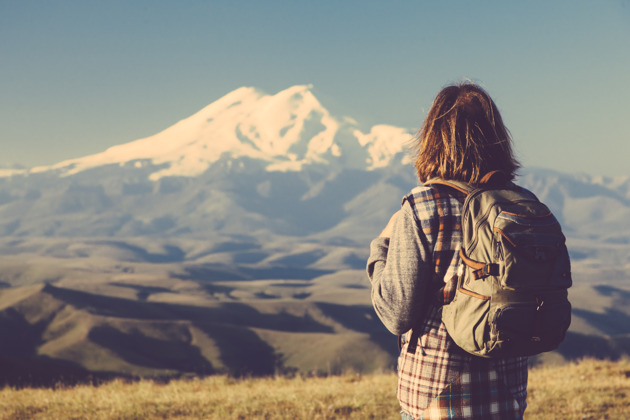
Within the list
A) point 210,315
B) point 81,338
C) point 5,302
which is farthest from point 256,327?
point 5,302

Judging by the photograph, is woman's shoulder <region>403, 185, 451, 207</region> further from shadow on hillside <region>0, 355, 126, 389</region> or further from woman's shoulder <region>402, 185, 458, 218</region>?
shadow on hillside <region>0, 355, 126, 389</region>

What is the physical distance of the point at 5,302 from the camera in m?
144

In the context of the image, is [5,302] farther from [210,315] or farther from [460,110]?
[460,110]

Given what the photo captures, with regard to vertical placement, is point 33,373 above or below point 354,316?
above

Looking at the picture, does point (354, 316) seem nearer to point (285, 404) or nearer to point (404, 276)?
point (285, 404)

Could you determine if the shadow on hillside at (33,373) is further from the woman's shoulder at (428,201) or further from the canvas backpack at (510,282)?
the canvas backpack at (510,282)

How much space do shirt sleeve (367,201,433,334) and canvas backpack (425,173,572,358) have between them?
20 cm

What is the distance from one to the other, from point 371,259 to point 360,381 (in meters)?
9.98

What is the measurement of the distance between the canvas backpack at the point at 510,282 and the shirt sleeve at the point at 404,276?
197 millimetres

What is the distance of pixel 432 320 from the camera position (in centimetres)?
320

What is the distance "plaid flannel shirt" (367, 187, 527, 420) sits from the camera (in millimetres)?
3102

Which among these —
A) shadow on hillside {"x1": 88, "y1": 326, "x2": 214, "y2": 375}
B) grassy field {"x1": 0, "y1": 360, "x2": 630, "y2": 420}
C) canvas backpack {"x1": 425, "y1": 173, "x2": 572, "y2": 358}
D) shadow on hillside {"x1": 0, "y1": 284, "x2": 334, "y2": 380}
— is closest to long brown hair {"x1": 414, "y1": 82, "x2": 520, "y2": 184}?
canvas backpack {"x1": 425, "y1": 173, "x2": 572, "y2": 358}

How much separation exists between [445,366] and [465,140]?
119 cm

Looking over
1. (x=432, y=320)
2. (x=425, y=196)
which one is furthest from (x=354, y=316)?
(x=425, y=196)
